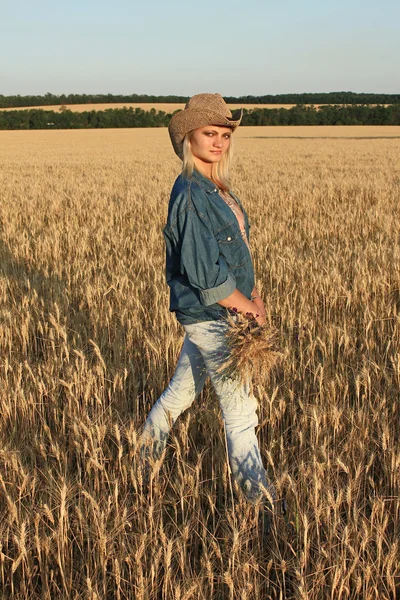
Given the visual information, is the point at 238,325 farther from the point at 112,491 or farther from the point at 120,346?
the point at 120,346

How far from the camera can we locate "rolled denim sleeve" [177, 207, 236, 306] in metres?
2.08

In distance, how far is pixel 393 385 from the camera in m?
3.12

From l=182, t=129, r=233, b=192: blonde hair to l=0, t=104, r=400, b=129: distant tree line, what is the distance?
6226 centimetres

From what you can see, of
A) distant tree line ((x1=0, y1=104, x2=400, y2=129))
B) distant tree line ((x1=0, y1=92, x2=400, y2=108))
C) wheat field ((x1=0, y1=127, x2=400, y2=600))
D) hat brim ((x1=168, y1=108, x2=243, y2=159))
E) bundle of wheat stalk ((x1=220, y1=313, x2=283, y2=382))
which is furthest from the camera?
distant tree line ((x1=0, y1=92, x2=400, y2=108))

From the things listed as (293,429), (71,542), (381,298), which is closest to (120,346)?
(293,429)

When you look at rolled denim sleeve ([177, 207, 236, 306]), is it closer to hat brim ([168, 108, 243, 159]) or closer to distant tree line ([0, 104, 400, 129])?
hat brim ([168, 108, 243, 159])

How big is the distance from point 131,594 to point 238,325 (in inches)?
36.3

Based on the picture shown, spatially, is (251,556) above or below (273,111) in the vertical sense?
below

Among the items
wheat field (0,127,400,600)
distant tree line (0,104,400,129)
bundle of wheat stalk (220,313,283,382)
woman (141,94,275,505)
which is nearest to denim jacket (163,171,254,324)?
woman (141,94,275,505)

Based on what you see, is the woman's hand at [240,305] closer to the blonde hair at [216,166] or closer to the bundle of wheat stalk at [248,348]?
the bundle of wheat stalk at [248,348]

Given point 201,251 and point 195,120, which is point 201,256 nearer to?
point 201,251

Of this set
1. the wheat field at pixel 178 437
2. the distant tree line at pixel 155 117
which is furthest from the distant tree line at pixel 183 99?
the wheat field at pixel 178 437

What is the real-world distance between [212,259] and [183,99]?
98.0 metres

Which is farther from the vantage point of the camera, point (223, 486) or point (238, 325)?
point (223, 486)
